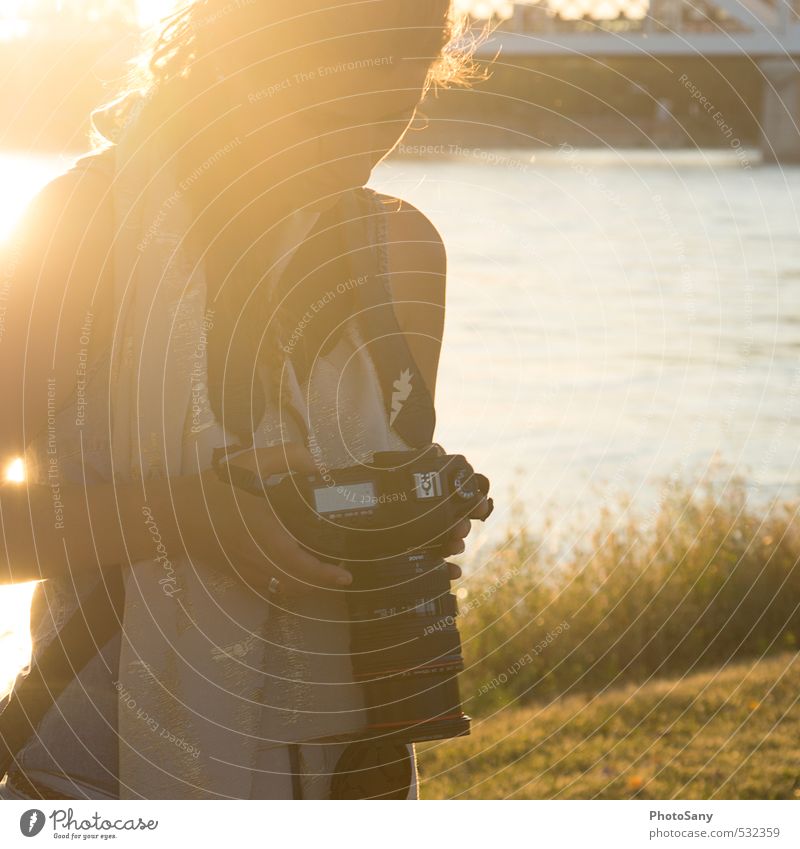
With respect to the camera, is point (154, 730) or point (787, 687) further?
point (787, 687)

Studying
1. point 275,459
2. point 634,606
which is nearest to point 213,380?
point 275,459

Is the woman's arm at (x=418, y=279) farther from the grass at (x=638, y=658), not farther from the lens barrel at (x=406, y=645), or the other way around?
the grass at (x=638, y=658)

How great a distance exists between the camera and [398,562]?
1.35 meters

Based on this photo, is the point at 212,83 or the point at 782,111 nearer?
the point at 212,83

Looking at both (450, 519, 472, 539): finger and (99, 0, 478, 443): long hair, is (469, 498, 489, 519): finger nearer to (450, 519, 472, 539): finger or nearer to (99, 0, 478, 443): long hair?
(450, 519, 472, 539): finger

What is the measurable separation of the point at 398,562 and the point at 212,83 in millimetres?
564

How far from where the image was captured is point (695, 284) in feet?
44.2

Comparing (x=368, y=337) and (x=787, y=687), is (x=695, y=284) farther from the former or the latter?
(x=368, y=337)

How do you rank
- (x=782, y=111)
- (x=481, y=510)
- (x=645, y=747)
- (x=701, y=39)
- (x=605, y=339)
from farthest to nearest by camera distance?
(x=782, y=111) → (x=701, y=39) → (x=605, y=339) → (x=645, y=747) → (x=481, y=510)

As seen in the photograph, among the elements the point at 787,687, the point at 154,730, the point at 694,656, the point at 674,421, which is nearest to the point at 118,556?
the point at 154,730

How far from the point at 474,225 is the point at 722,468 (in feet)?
31.4

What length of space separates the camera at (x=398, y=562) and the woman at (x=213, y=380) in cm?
3

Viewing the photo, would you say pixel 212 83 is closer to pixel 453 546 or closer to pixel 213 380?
pixel 213 380

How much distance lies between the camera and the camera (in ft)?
4.23
